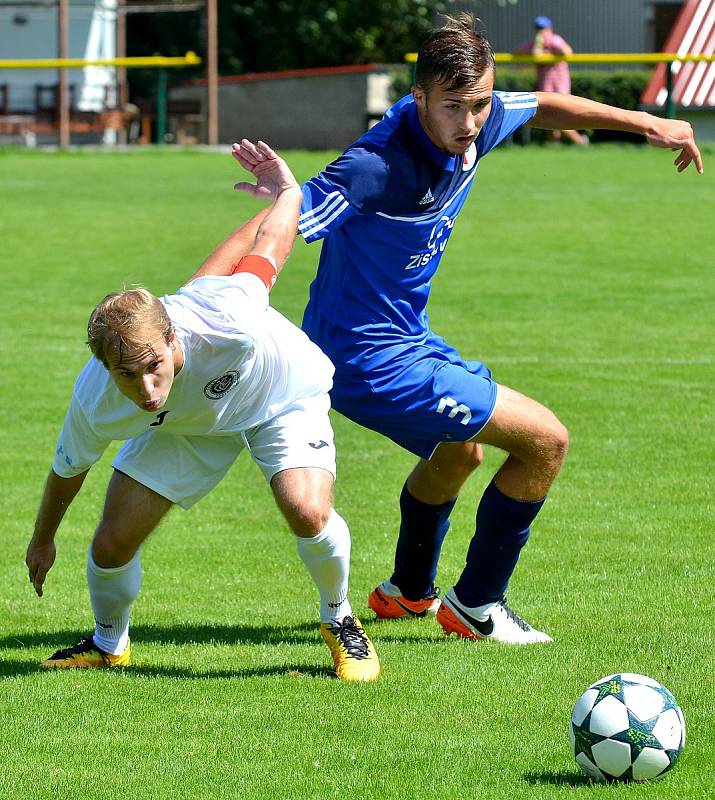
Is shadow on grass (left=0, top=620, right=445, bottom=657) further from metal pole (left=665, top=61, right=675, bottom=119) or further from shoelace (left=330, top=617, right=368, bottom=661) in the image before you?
metal pole (left=665, top=61, right=675, bottom=119)

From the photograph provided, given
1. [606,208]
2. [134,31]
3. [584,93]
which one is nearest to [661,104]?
[584,93]

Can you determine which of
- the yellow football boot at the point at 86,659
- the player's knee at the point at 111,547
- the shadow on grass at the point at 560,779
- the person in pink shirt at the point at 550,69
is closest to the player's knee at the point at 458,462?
the player's knee at the point at 111,547

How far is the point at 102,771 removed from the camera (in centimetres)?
447

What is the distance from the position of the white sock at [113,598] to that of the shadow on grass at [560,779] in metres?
1.83

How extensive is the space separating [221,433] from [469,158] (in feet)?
4.67

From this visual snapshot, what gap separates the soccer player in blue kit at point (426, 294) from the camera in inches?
209

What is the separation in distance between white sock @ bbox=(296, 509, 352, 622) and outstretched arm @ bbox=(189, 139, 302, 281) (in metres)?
0.98

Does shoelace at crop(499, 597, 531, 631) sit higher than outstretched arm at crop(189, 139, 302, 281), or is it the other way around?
outstretched arm at crop(189, 139, 302, 281)

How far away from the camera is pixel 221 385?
5047 mm

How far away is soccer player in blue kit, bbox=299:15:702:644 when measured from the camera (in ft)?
17.4

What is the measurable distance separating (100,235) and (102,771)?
1531 centimetres

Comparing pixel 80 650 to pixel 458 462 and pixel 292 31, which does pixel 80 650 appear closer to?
pixel 458 462

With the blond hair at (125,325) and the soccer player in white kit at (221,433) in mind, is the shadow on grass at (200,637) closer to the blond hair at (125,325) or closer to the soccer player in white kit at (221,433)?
the soccer player in white kit at (221,433)

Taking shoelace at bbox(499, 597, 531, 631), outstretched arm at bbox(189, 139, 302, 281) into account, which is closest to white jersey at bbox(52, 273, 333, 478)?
outstretched arm at bbox(189, 139, 302, 281)
